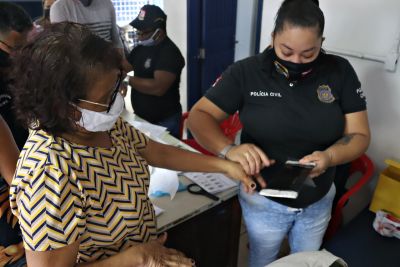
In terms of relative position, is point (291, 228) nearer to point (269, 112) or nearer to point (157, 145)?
point (269, 112)

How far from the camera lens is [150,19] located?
7.86 ft

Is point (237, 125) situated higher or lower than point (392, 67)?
lower

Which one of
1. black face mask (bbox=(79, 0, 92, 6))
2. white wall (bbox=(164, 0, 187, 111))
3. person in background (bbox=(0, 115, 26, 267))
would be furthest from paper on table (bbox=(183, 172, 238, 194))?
white wall (bbox=(164, 0, 187, 111))

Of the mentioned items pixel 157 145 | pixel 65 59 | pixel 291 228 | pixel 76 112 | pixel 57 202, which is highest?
pixel 65 59

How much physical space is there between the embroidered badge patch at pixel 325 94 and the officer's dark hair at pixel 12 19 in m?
1.30

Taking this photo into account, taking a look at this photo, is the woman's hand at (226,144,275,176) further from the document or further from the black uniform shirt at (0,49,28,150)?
the black uniform shirt at (0,49,28,150)

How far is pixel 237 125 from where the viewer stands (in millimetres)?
2414

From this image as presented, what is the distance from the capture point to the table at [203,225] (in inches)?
57.6

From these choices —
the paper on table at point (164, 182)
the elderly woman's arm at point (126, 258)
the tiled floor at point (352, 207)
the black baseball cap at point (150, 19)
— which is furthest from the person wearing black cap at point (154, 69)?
the elderly woman's arm at point (126, 258)

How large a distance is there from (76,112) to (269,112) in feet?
2.31

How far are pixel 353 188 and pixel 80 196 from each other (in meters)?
1.49

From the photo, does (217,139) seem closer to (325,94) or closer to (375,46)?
(325,94)

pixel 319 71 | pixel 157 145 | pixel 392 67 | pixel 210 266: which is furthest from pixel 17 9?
pixel 392 67

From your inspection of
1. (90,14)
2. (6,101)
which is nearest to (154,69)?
(90,14)
